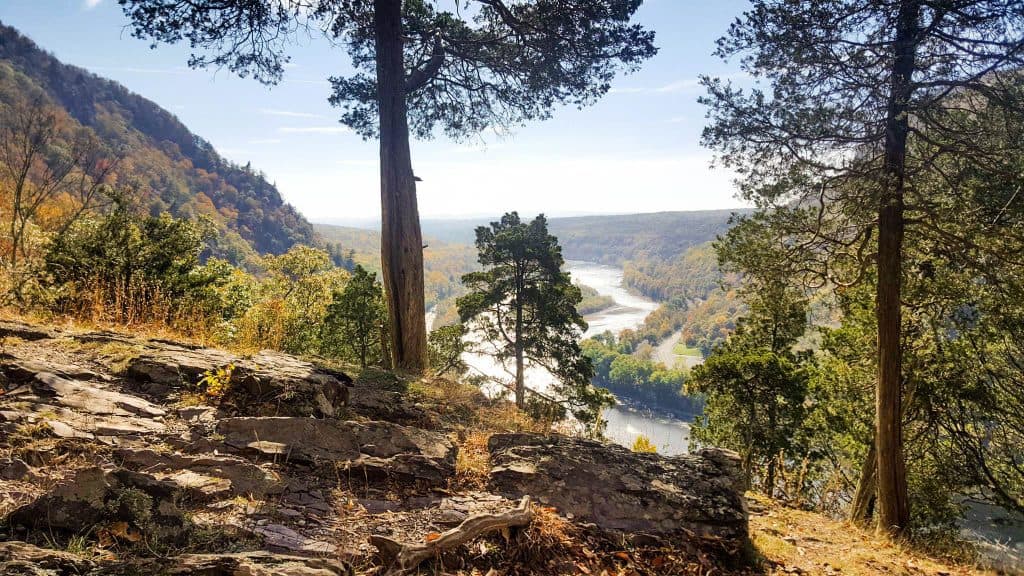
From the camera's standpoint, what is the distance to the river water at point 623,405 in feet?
63.4

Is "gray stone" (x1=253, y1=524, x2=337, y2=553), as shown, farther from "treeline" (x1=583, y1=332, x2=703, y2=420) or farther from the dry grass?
"treeline" (x1=583, y1=332, x2=703, y2=420)

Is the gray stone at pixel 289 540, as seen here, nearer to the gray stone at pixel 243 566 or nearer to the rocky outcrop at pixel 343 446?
the gray stone at pixel 243 566

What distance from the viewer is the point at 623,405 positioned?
86.5 metres

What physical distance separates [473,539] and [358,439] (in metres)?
1.39

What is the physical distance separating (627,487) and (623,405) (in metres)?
86.9

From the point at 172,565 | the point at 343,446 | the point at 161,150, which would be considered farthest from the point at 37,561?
the point at 161,150

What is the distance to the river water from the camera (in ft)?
63.4

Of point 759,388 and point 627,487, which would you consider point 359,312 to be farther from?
point 627,487

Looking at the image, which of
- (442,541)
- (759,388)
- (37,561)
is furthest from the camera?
(759,388)

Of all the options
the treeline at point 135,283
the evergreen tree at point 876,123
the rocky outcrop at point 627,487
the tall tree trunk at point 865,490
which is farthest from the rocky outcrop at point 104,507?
the tall tree trunk at point 865,490

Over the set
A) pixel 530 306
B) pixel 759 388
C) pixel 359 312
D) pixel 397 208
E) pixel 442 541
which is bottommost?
pixel 759 388

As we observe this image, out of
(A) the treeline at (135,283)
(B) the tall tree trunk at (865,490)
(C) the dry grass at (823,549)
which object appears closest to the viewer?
(C) the dry grass at (823,549)

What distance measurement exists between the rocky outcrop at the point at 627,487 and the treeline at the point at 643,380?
77.0m

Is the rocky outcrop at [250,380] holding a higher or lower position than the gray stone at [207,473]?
higher
